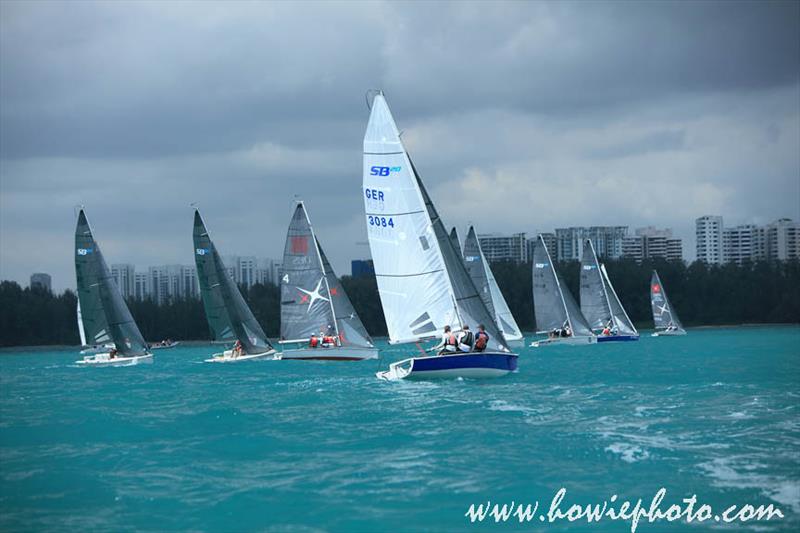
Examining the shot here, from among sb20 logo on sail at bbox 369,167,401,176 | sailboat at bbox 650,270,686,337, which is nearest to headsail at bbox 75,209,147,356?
sb20 logo on sail at bbox 369,167,401,176

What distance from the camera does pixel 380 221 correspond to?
30.6 m

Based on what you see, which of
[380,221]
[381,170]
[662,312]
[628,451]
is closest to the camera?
[628,451]

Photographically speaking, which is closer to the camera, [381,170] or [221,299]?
[381,170]

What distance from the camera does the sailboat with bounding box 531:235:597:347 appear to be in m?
68.8

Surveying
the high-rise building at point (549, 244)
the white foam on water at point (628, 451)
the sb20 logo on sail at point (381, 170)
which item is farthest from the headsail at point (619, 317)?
the high-rise building at point (549, 244)

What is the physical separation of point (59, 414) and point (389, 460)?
13594mm

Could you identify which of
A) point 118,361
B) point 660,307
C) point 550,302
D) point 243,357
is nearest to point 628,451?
point 243,357

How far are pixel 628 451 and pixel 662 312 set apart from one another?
255 ft

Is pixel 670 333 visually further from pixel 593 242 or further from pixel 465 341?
pixel 593 242

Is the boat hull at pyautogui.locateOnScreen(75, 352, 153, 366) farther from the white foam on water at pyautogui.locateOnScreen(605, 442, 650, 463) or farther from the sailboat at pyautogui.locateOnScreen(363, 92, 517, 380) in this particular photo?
the white foam on water at pyautogui.locateOnScreen(605, 442, 650, 463)

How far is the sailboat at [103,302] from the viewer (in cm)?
5612

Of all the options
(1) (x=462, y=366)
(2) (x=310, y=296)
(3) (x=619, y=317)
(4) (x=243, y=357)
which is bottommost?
(4) (x=243, y=357)

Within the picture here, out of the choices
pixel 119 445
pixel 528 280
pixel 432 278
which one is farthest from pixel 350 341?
→ pixel 528 280

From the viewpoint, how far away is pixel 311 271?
160 feet
